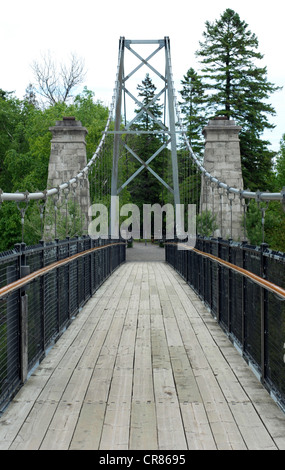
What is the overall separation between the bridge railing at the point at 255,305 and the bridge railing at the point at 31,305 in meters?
1.51

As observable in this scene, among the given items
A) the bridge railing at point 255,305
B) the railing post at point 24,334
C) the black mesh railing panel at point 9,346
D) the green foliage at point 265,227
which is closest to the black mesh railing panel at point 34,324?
the railing post at point 24,334

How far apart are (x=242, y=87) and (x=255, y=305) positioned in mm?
28820

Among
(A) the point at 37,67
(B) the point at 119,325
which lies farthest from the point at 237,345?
(A) the point at 37,67

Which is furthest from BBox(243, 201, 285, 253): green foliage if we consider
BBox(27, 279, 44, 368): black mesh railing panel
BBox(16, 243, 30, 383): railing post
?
BBox(16, 243, 30, 383): railing post

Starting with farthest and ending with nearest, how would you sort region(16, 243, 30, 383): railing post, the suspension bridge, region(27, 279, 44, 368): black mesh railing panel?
1. region(27, 279, 44, 368): black mesh railing panel
2. region(16, 243, 30, 383): railing post
3. the suspension bridge

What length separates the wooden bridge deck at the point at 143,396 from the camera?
127 inches

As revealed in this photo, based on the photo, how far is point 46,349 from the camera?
527cm

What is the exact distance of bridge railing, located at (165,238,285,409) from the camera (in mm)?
3775

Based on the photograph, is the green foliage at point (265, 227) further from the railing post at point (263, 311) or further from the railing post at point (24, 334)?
the railing post at point (24, 334)

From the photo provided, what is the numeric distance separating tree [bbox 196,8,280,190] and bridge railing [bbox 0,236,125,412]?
936 inches

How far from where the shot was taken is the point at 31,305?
4.57 metres

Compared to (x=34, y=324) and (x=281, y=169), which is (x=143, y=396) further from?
(x=281, y=169)

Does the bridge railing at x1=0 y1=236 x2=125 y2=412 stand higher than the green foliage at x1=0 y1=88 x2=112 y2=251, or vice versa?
the green foliage at x1=0 y1=88 x2=112 y2=251

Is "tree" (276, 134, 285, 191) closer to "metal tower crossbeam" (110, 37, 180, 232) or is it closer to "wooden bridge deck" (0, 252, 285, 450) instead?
"metal tower crossbeam" (110, 37, 180, 232)
